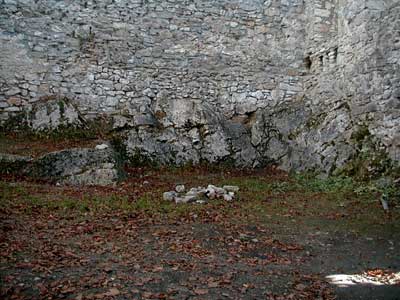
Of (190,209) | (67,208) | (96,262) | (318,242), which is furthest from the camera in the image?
(190,209)

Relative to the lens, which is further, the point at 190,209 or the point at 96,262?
the point at 190,209

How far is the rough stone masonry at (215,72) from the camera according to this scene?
9888 mm

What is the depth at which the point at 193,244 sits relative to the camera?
5.25m

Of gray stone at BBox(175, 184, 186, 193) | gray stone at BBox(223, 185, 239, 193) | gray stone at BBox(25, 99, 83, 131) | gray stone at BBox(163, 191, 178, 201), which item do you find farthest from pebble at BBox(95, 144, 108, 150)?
gray stone at BBox(223, 185, 239, 193)

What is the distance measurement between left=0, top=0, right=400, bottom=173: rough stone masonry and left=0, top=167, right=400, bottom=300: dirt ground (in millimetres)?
2344

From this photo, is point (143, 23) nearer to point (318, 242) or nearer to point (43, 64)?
point (43, 64)

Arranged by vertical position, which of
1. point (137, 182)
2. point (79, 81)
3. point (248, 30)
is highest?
point (248, 30)

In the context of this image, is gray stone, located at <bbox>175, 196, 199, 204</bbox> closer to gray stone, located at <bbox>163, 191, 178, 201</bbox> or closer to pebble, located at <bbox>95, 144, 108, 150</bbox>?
gray stone, located at <bbox>163, 191, 178, 201</bbox>

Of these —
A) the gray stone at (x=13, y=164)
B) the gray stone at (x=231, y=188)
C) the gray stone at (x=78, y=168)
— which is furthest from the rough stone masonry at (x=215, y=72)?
the gray stone at (x=231, y=188)

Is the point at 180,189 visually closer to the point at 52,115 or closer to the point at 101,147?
the point at 101,147

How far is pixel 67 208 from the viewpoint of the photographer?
6.47 meters

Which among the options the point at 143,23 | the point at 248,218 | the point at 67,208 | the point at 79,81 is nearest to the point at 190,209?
the point at 248,218

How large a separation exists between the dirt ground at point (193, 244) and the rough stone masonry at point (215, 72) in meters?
2.34

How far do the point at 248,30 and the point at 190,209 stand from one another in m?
6.78
